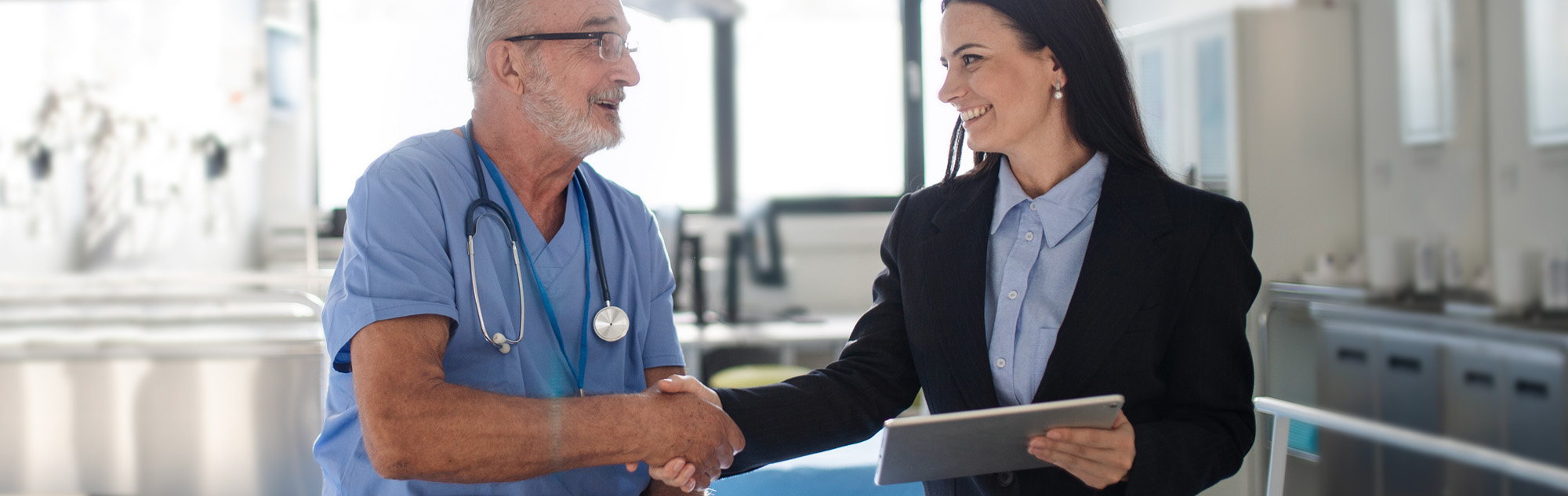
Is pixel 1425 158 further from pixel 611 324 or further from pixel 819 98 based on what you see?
pixel 819 98

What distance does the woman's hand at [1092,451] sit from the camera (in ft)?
3.54

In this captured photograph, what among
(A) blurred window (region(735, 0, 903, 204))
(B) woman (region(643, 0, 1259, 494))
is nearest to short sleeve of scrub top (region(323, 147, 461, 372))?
(B) woman (region(643, 0, 1259, 494))

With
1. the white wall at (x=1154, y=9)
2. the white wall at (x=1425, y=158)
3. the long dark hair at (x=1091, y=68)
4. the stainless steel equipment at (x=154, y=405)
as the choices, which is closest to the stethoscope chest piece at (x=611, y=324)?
the long dark hair at (x=1091, y=68)

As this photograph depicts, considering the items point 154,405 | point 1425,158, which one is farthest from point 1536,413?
point 154,405

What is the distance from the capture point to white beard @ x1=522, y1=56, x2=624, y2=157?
134 centimetres

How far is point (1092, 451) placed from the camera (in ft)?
3.60

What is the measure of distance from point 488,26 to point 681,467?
0.67m

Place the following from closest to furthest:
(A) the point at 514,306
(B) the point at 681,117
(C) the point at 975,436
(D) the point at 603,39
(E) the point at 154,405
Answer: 1. (C) the point at 975,436
2. (A) the point at 514,306
3. (D) the point at 603,39
4. (E) the point at 154,405
5. (B) the point at 681,117

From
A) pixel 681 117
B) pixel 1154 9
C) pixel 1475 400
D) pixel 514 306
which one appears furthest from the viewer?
pixel 681 117

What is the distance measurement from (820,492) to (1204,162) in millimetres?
2150

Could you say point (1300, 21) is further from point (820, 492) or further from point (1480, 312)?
point (820, 492)

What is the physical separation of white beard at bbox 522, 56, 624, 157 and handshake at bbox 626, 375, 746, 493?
1.15ft

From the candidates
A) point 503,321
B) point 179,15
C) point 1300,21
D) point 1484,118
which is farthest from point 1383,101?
point 179,15

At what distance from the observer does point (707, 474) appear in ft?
4.38
